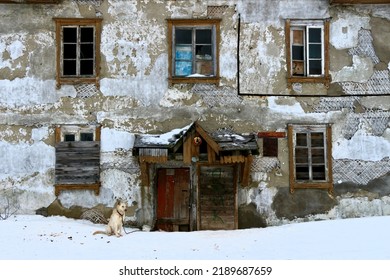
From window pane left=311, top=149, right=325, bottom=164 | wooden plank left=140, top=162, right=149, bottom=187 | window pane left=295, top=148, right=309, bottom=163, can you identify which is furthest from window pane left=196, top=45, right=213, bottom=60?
window pane left=311, top=149, right=325, bottom=164

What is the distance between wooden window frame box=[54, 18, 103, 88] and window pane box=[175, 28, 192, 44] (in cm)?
200

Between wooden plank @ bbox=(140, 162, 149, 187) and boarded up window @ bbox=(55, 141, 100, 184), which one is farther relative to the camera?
boarded up window @ bbox=(55, 141, 100, 184)

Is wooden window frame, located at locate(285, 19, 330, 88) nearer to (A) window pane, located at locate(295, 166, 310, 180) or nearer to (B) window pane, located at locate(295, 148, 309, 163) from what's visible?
(B) window pane, located at locate(295, 148, 309, 163)

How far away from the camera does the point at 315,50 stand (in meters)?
15.0

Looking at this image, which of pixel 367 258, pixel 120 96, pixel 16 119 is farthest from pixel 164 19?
pixel 367 258

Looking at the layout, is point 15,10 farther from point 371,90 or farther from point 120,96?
point 371,90

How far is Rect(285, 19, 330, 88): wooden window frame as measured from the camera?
48.6 feet

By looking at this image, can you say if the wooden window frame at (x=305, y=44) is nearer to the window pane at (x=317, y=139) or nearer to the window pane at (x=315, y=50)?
the window pane at (x=315, y=50)

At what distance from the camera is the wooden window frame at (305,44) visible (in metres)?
14.8

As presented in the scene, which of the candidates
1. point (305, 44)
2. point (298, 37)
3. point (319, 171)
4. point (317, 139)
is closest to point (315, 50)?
point (305, 44)

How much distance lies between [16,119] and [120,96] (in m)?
2.70

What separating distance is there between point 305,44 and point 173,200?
207 inches

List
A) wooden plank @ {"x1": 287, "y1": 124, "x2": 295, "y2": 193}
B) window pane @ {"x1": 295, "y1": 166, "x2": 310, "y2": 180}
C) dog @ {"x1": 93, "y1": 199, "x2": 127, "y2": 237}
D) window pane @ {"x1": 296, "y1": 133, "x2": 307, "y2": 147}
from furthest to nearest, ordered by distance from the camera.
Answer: window pane @ {"x1": 296, "y1": 133, "x2": 307, "y2": 147}
window pane @ {"x1": 295, "y1": 166, "x2": 310, "y2": 180}
wooden plank @ {"x1": 287, "y1": 124, "x2": 295, "y2": 193}
dog @ {"x1": 93, "y1": 199, "x2": 127, "y2": 237}

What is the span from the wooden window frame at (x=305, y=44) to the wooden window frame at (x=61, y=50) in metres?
4.84
